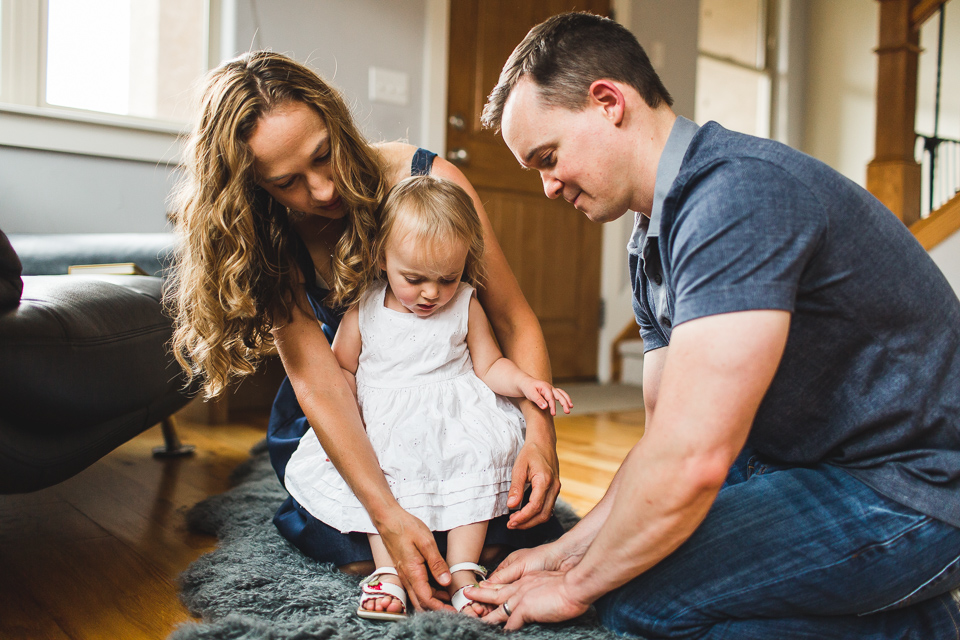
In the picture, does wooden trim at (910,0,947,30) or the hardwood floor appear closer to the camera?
the hardwood floor

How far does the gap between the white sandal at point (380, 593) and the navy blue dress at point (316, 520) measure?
11 cm

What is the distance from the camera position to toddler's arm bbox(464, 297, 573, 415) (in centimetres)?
112

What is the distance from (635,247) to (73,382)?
0.80m

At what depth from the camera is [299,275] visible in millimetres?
1272

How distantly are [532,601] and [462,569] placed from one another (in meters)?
0.14

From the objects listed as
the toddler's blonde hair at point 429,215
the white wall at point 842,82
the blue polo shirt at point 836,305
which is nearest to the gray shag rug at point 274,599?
the blue polo shirt at point 836,305

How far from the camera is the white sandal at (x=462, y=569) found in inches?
37.3

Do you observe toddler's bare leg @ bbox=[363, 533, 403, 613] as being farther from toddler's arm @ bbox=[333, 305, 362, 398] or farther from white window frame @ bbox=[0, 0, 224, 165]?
white window frame @ bbox=[0, 0, 224, 165]

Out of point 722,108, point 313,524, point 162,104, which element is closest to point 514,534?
point 313,524

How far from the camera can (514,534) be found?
112cm

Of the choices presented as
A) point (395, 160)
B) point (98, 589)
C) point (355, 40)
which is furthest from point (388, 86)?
point (98, 589)

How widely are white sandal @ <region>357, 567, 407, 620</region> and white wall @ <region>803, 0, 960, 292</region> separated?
5061 mm

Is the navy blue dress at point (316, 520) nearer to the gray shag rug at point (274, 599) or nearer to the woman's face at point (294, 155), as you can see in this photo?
the gray shag rug at point (274, 599)

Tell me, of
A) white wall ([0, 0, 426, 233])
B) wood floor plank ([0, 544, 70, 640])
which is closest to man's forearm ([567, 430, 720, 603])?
wood floor plank ([0, 544, 70, 640])
